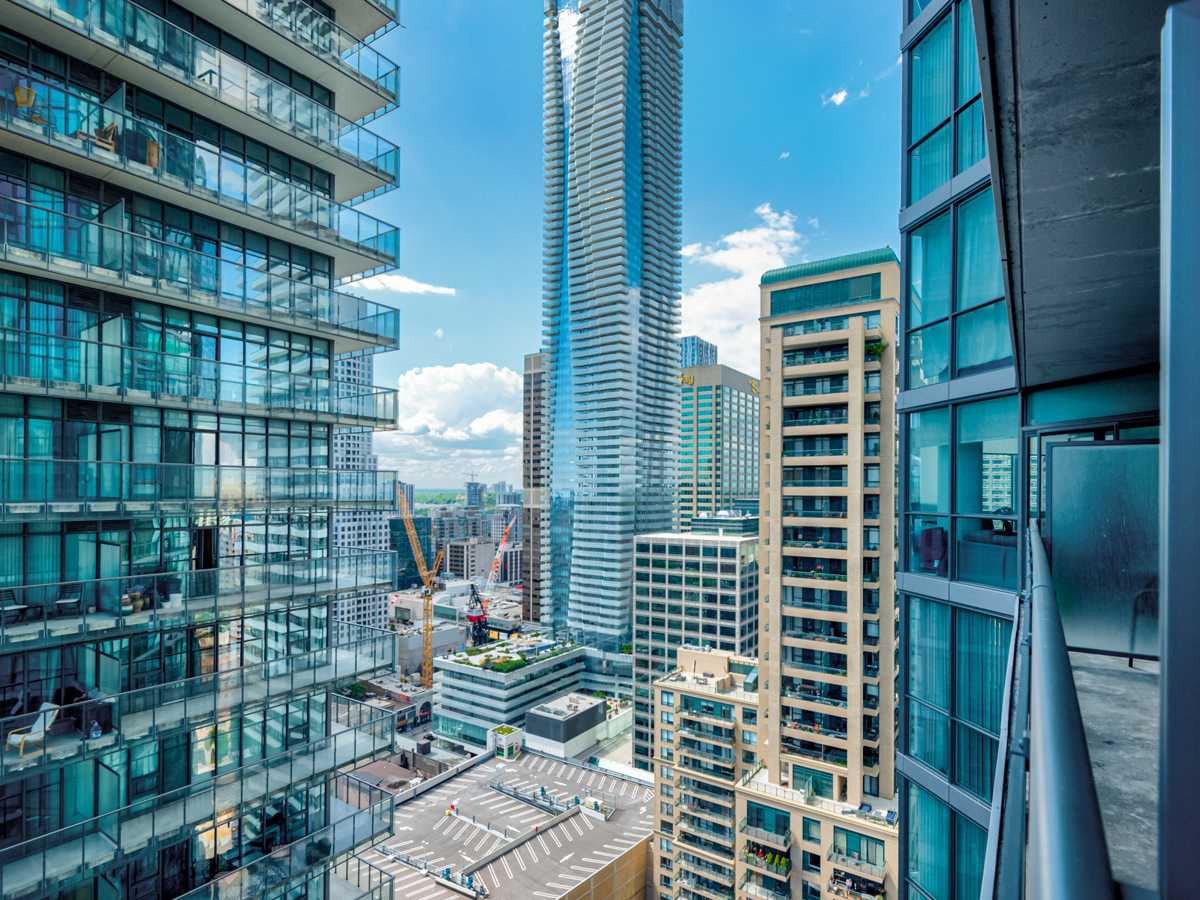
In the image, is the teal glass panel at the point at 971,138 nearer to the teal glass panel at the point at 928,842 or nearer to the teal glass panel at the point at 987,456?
the teal glass panel at the point at 987,456

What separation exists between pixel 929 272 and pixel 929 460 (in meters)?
3.18

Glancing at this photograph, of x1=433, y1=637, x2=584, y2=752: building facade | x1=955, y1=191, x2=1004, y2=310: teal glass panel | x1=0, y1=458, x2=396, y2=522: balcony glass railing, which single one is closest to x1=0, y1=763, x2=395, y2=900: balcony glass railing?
x1=0, y1=458, x2=396, y2=522: balcony glass railing

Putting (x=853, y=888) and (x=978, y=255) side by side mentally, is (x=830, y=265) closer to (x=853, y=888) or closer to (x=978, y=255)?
(x=978, y=255)

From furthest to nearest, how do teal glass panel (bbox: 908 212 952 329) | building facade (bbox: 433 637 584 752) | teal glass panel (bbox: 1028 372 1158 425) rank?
1. building facade (bbox: 433 637 584 752)
2. teal glass panel (bbox: 908 212 952 329)
3. teal glass panel (bbox: 1028 372 1158 425)

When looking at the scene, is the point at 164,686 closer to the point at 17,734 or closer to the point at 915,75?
the point at 17,734

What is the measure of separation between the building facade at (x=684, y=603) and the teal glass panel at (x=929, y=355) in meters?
48.2

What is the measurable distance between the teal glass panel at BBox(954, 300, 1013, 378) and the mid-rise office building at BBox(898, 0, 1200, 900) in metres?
0.04

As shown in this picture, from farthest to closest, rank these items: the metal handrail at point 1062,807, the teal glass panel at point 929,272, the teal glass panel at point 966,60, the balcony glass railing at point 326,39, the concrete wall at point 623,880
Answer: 1. the concrete wall at point 623,880
2. the balcony glass railing at point 326,39
3. the teal glass panel at point 929,272
4. the teal glass panel at point 966,60
5. the metal handrail at point 1062,807

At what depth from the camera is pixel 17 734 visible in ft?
27.2

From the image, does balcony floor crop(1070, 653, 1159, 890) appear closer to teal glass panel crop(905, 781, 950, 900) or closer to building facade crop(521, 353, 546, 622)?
teal glass panel crop(905, 781, 950, 900)

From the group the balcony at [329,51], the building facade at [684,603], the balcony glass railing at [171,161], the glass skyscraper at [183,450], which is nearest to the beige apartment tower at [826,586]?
the glass skyscraper at [183,450]

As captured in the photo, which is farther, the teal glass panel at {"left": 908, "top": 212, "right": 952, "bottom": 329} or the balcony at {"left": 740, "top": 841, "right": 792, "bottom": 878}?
the balcony at {"left": 740, "top": 841, "right": 792, "bottom": 878}

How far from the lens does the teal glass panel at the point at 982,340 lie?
9047 millimetres

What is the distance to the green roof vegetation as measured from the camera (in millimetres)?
27250
